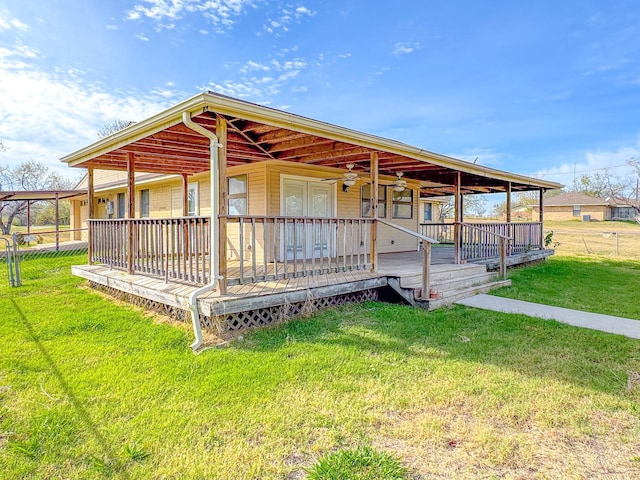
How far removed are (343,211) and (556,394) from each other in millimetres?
6913

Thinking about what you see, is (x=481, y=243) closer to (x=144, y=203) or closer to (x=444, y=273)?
(x=444, y=273)

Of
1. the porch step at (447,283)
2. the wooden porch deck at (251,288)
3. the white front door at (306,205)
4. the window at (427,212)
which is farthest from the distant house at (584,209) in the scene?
the wooden porch deck at (251,288)

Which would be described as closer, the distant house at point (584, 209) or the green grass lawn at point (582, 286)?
the green grass lawn at point (582, 286)

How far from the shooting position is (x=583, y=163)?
48.6 m

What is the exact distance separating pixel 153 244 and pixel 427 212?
67.8 feet

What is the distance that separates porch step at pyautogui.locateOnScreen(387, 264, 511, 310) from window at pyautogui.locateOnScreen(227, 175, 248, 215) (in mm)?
3932

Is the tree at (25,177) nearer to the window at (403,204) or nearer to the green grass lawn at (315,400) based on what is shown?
the window at (403,204)

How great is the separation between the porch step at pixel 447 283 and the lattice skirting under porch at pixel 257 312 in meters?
0.63

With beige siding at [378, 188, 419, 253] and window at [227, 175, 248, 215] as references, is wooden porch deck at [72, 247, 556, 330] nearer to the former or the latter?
window at [227, 175, 248, 215]

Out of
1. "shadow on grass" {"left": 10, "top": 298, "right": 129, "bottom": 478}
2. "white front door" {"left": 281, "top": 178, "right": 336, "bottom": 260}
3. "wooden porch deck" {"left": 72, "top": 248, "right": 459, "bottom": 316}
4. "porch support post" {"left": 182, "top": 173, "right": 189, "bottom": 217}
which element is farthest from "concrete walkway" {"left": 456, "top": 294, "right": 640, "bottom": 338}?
"porch support post" {"left": 182, "top": 173, "right": 189, "bottom": 217}

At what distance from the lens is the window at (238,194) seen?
27.9 ft

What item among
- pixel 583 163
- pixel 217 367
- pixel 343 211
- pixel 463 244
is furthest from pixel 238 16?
pixel 583 163

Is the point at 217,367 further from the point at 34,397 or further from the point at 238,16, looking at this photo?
the point at 238,16

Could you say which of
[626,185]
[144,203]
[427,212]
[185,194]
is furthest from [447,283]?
[626,185]
